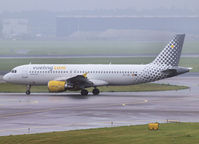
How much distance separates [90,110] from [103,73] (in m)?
15.3

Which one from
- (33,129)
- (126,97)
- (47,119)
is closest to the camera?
(33,129)

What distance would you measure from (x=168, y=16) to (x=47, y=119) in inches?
6036

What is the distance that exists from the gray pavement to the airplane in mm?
1395

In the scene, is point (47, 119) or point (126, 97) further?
point (126, 97)

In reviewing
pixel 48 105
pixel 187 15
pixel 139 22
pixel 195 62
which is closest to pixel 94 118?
pixel 48 105

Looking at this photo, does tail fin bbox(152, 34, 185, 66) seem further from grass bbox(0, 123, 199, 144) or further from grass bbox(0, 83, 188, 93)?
grass bbox(0, 123, 199, 144)

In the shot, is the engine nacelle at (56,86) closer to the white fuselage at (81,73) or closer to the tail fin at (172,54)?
the white fuselage at (81,73)

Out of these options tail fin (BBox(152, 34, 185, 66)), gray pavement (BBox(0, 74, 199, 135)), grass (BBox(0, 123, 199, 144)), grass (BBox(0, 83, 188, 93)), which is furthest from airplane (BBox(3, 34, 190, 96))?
grass (BBox(0, 123, 199, 144))

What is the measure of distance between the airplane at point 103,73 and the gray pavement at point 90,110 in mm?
1395

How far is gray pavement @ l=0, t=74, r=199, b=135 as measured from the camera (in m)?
35.9

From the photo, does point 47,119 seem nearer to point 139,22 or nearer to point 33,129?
point 33,129

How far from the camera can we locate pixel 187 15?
17812 cm

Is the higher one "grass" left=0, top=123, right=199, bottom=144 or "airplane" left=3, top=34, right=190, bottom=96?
"airplane" left=3, top=34, right=190, bottom=96

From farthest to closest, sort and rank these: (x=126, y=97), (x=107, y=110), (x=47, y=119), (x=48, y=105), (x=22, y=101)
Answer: (x=126, y=97) → (x=22, y=101) → (x=48, y=105) → (x=107, y=110) → (x=47, y=119)
